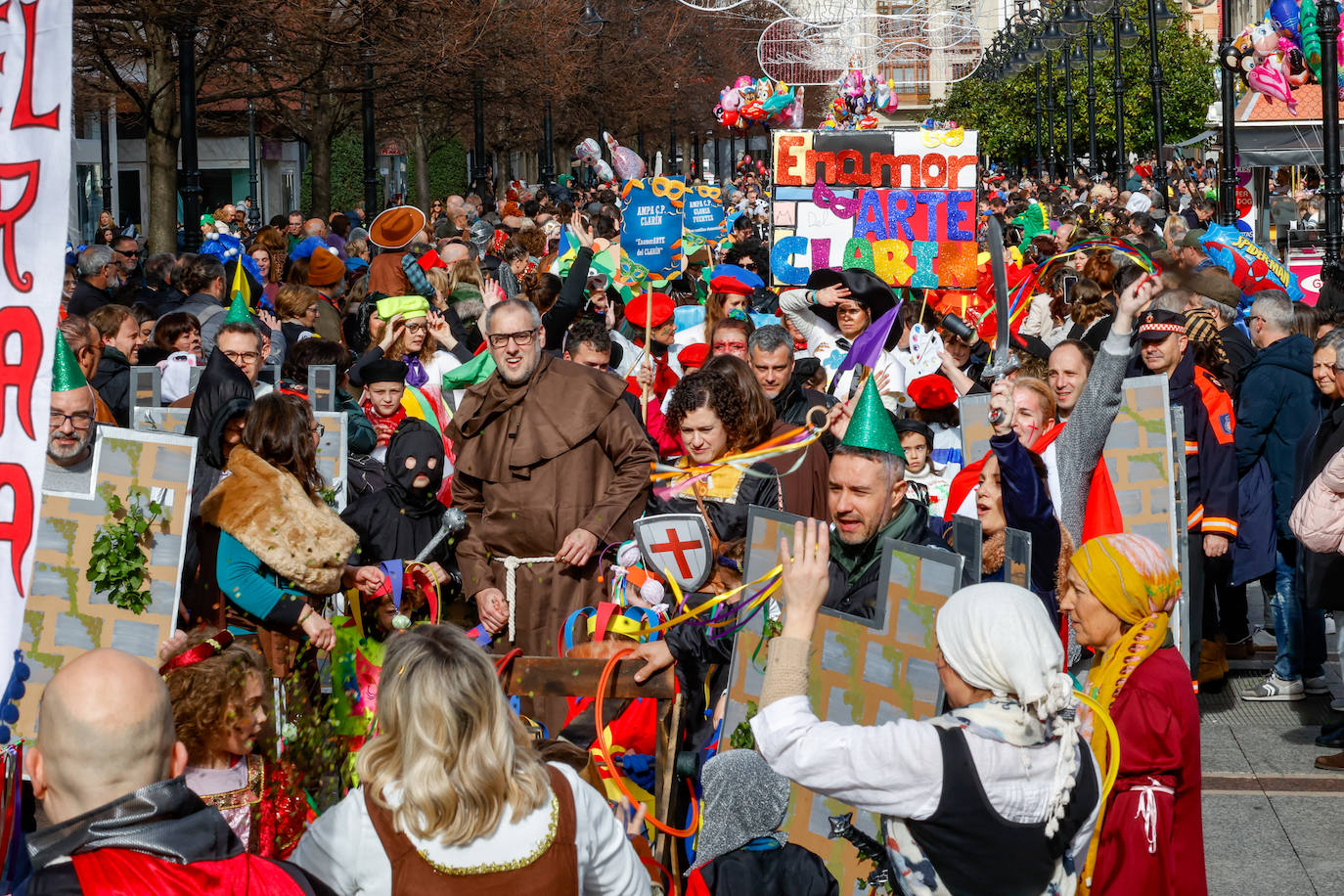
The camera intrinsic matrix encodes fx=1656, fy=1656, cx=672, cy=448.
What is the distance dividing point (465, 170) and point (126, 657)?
1911 inches

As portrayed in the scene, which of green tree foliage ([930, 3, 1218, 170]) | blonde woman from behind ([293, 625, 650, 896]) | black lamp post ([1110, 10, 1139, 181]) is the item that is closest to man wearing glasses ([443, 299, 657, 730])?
blonde woman from behind ([293, 625, 650, 896])

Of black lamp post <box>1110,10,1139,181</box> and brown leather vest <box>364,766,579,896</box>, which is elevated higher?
black lamp post <box>1110,10,1139,181</box>

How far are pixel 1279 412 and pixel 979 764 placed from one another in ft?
18.1

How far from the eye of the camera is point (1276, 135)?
100 ft

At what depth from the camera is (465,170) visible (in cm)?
5009

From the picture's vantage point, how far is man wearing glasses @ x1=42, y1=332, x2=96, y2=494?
5.53m

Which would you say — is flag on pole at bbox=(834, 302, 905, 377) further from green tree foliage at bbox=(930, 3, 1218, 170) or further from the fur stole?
green tree foliage at bbox=(930, 3, 1218, 170)

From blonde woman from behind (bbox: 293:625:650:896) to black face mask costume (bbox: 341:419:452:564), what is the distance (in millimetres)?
3270

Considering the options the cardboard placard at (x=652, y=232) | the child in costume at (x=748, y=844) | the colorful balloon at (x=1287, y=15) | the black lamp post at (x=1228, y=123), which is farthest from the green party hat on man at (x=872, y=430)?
the colorful balloon at (x=1287, y=15)

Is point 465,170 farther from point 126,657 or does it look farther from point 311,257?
point 126,657

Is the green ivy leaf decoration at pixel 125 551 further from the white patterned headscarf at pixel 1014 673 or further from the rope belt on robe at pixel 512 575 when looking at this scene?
the white patterned headscarf at pixel 1014 673

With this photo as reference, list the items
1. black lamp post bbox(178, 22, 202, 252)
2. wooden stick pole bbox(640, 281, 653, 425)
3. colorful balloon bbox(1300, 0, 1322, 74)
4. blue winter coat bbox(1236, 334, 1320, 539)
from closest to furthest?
blue winter coat bbox(1236, 334, 1320, 539) → wooden stick pole bbox(640, 281, 653, 425) → black lamp post bbox(178, 22, 202, 252) → colorful balloon bbox(1300, 0, 1322, 74)

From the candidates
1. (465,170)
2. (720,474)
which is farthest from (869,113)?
(720,474)

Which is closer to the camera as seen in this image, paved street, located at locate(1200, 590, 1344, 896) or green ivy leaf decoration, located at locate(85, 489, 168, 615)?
green ivy leaf decoration, located at locate(85, 489, 168, 615)
